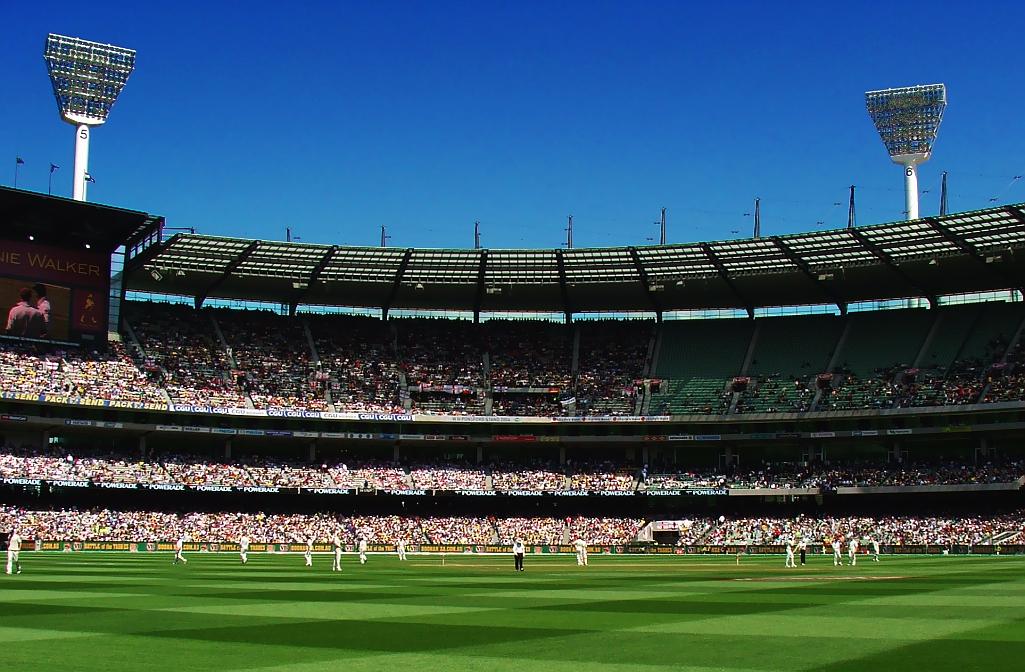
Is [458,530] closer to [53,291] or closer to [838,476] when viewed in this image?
[838,476]

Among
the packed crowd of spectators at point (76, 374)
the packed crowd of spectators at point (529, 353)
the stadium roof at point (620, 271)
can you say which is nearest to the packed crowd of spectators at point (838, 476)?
the packed crowd of spectators at point (529, 353)

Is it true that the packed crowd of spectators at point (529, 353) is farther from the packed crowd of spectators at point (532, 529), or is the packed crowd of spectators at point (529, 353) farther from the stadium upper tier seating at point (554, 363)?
the packed crowd of spectators at point (532, 529)

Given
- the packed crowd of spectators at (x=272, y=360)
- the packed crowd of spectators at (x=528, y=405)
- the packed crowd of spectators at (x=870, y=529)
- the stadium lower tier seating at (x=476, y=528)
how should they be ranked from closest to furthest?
1. the stadium lower tier seating at (x=476, y=528)
2. the packed crowd of spectators at (x=870, y=529)
3. the packed crowd of spectators at (x=272, y=360)
4. the packed crowd of spectators at (x=528, y=405)

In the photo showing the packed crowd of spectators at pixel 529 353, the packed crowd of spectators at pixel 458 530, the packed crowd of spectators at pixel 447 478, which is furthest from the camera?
the packed crowd of spectators at pixel 529 353

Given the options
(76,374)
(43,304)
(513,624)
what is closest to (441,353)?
(76,374)

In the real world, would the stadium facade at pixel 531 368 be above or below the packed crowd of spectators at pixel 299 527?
above
